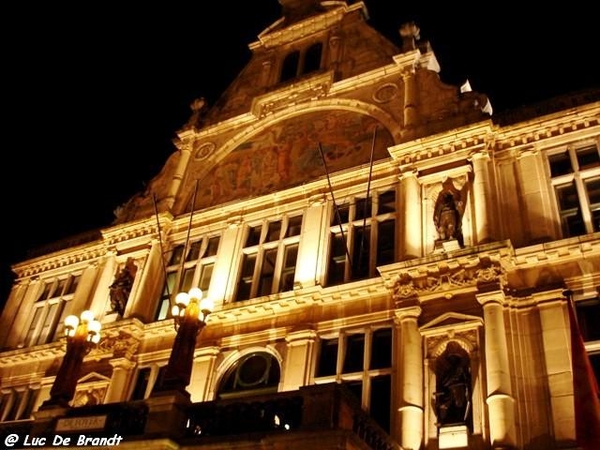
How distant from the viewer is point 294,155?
22.0 metres

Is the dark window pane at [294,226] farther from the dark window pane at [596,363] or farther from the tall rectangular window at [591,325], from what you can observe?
the dark window pane at [596,363]

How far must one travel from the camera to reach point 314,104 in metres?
22.9

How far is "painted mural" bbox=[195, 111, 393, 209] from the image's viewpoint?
20734mm

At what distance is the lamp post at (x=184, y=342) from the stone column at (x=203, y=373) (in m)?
3.47

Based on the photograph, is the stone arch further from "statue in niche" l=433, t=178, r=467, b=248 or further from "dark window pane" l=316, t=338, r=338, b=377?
"statue in niche" l=433, t=178, r=467, b=248

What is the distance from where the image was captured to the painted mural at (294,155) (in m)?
20.7

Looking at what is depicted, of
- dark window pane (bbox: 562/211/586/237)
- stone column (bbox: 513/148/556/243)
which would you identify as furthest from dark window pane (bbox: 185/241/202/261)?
dark window pane (bbox: 562/211/586/237)

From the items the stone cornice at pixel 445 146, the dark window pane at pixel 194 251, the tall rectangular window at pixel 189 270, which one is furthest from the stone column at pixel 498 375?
the dark window pane at pixel 194 251

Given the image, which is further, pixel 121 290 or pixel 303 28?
pixel 303 28

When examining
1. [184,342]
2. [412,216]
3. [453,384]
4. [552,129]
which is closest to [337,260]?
[412,216]

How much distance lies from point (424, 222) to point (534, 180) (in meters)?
3.11

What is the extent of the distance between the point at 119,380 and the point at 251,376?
434 cm

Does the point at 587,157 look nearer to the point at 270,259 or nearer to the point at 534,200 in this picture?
the point at 534,200

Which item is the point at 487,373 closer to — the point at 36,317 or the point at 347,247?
the point at 347,247
